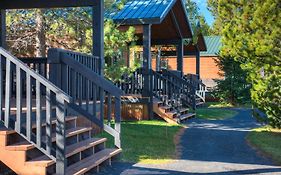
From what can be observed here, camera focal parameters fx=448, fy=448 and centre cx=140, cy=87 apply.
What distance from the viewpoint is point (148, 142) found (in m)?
10.9

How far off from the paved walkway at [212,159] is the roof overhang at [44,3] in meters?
3.65

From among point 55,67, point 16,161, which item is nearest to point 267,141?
point 55,67

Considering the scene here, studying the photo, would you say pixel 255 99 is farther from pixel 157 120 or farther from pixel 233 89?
pixel 233 89

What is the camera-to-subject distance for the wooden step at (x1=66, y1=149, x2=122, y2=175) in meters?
6.67

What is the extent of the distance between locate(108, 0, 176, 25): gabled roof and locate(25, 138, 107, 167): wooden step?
7747 millimetres

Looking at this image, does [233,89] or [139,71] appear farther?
[233,89]

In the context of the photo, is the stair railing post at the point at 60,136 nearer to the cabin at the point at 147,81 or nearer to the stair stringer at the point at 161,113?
the cabin at the point at 147,81

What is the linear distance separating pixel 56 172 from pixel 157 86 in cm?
A: 1066

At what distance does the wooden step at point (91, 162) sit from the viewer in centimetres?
667

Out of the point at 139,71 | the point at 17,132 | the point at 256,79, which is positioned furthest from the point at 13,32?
the point at 17,132

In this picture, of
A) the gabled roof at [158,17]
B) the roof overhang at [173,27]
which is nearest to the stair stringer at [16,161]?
the gabled roof at [158,17]

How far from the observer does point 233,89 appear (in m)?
26.3

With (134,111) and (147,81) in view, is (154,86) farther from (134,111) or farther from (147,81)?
(134,111)

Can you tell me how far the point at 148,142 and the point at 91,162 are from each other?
366 cm
